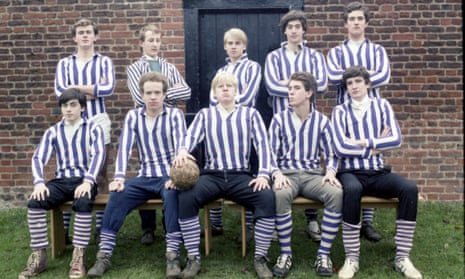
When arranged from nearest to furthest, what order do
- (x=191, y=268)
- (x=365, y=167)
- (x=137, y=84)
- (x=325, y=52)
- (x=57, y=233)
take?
(x=191, y=268), (x=365, y=167), (x=57, y=233), (x=137, y=84), (x=325, y=52)

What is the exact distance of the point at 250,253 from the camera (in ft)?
15.5

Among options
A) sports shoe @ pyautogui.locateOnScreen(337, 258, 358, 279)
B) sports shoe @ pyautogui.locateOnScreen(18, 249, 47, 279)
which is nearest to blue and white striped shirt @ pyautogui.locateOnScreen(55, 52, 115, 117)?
sports shoe @ pyautogui.locateOnScreen(18, 249, 47, 279)

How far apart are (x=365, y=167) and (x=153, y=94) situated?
193 centimetres

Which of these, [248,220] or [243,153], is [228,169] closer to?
[243,153]

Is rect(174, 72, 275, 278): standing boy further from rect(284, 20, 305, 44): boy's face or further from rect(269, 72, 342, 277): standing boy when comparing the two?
rect(284, 20, 305, 44): boy's face

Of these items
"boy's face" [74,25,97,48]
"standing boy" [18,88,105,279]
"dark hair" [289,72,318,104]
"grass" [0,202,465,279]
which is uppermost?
"boy's face" [74,25,97,48]

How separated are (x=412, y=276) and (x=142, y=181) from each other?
7.69 feet

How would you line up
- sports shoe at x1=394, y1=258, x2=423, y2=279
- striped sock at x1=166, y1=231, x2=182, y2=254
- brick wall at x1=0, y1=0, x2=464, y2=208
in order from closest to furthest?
sports shoe at x1=394, y1=258, x2=423, y2=279, striped sock at x1=166, y1=231, x2=182, y2=254, brick wall at x1=0, y1=0, x2=464, y2=208

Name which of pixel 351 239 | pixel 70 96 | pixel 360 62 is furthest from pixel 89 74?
pixel 351 239

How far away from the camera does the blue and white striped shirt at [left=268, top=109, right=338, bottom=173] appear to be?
4539 mm

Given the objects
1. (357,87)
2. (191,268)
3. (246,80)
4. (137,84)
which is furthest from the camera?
(137,84)

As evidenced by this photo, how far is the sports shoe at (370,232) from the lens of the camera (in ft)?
16.6

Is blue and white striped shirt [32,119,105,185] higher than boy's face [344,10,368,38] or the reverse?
the reverse

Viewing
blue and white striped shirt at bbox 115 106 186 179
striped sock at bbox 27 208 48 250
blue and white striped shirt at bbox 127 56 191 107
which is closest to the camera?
striped sock at bbox 27 208 48 250
